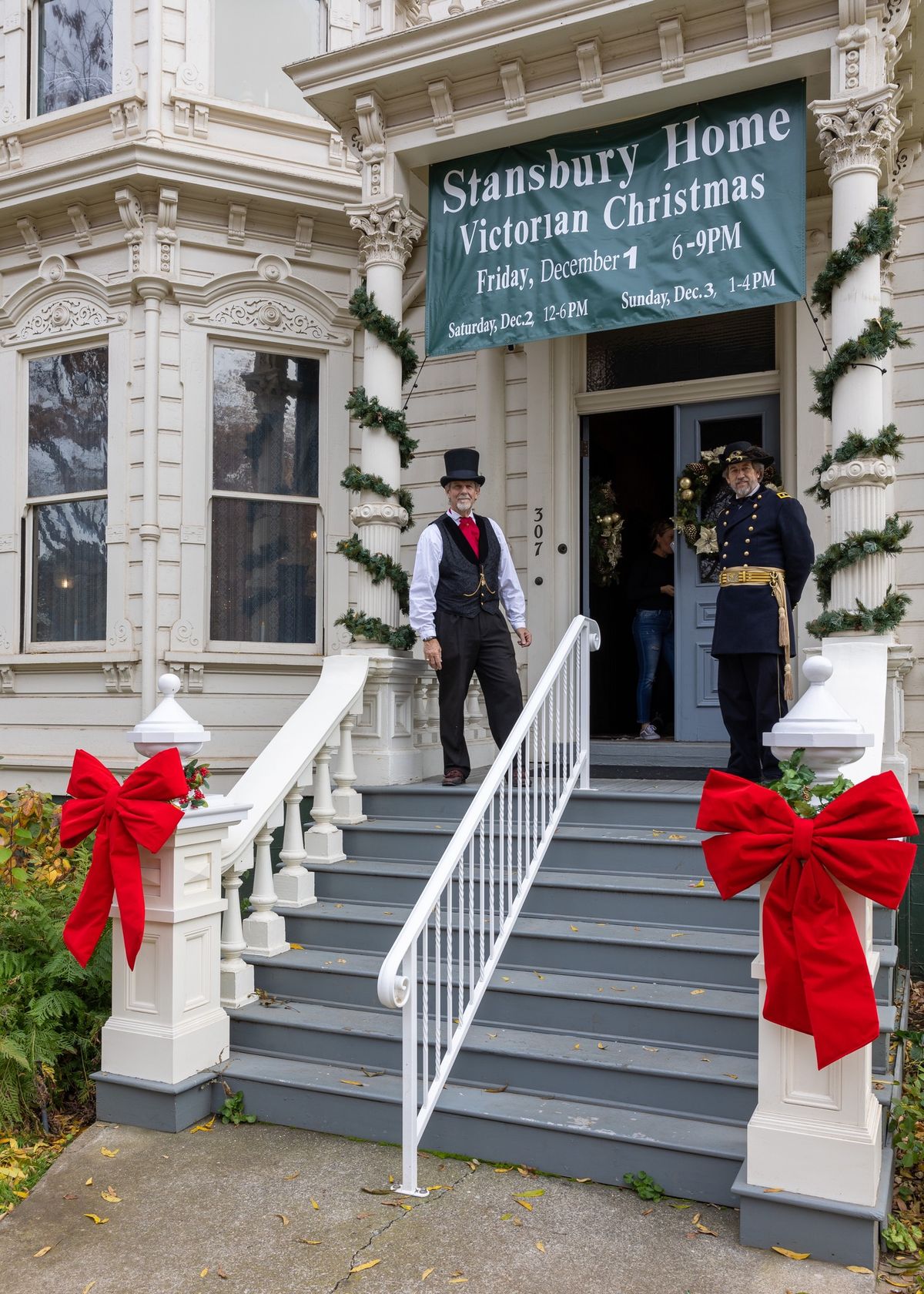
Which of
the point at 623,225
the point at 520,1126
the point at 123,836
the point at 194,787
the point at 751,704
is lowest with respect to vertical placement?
the point at 520,1126

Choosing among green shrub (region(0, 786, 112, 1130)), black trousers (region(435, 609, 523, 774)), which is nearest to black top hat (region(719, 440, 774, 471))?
black trousers (region(435, 609, 523, 774))

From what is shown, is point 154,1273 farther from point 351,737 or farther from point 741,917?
point 351,737

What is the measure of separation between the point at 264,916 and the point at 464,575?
6.95 feet

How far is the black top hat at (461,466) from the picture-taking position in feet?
19.6

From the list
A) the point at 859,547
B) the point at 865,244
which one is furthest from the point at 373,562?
the point at 865,244

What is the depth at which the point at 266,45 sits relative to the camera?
8.27 meters

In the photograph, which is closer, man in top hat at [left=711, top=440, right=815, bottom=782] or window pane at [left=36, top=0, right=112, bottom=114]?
man in top hat at [left=711, top=440, right=815, bottom=782]

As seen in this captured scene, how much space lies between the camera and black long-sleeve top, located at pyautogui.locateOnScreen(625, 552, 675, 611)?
8375mm

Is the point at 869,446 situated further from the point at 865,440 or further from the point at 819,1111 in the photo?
the point at 819,1111

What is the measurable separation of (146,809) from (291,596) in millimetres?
4089

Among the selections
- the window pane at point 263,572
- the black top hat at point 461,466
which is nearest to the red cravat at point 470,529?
the black top hat at point 461,466

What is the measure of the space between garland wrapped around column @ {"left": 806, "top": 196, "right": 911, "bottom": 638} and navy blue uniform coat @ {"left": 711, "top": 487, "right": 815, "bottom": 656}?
0.19 meters

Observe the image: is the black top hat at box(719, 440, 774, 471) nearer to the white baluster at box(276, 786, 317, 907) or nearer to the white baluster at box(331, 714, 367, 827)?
the white baluster at box(331, 714, 367, 827)

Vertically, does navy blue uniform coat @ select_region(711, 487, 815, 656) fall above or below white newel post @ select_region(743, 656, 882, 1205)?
above
